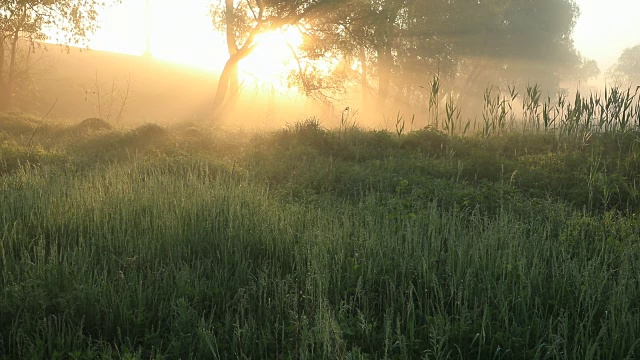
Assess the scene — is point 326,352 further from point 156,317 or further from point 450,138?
point 450,138

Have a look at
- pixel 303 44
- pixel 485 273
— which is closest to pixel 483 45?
pixel 303 44

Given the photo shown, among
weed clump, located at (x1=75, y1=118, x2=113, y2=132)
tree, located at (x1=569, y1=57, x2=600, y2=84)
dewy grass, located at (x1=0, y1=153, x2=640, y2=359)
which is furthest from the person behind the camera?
tree, located at (x1=569, y1=57, x2=600, y2=84)

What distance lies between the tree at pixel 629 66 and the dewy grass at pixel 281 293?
110 m

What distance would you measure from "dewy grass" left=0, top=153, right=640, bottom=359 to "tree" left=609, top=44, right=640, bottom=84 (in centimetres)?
11004

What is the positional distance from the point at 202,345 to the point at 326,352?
0.85m

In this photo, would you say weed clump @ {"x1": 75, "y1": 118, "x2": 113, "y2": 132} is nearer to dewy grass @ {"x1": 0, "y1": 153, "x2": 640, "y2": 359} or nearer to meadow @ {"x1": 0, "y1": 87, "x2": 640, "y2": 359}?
meadow @ {"x1": 0, "y1": 87, "x2": 640, "y2": 359}

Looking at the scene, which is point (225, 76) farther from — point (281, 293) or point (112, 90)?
point (281, 293)

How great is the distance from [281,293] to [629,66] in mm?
115971

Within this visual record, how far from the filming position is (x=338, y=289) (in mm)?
4004

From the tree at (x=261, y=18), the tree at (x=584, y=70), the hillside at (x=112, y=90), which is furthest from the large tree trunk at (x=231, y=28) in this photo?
the tree at (x=584, y=70)

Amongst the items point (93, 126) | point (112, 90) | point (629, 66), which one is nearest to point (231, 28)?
point (112, 90)

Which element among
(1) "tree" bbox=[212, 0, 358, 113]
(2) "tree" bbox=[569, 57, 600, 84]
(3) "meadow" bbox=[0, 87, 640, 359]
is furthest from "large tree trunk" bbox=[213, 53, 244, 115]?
(2) "tree" bbox=[569, 57, 600, 84]

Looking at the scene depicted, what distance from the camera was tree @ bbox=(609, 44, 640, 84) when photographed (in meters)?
97.1

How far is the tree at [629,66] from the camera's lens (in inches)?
3824
